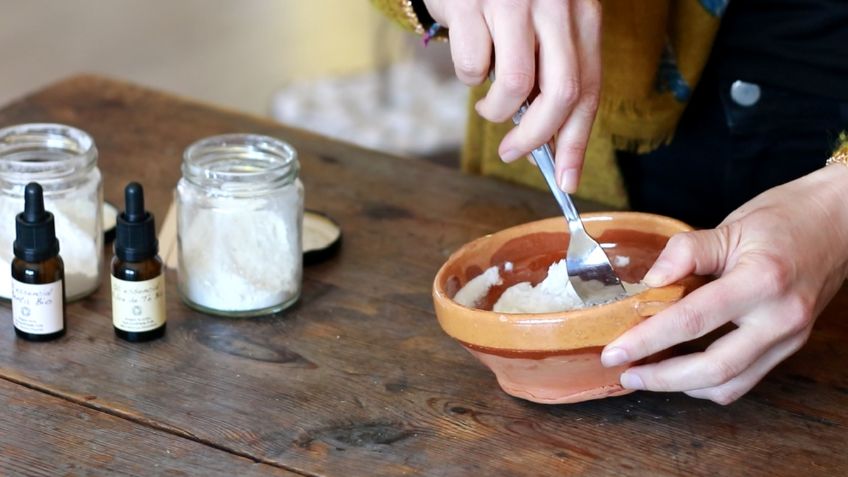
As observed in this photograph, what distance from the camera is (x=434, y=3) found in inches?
38.7

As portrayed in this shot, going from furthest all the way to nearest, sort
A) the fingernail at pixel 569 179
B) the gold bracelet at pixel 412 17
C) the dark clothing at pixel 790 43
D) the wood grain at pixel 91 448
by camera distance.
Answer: the dark clothing at pixel 790 43, the gold bracelet at pixel 412 17, the fingernail at pixel 569 179, the wood grain at pixel 91 448

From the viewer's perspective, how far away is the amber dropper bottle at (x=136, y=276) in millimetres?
924

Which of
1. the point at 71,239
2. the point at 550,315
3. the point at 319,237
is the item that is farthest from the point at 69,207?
the point at 550,315

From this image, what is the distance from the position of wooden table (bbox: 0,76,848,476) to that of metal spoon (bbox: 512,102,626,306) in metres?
0.09

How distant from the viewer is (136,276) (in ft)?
3.06

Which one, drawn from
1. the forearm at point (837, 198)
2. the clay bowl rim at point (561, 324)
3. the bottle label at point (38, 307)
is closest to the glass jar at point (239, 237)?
the bottle label at point (38, 307)

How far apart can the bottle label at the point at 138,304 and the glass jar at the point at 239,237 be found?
0.17 feet

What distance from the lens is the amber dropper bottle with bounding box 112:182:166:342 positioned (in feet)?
3.03

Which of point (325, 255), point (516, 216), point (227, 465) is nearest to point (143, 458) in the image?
point (227, 465)

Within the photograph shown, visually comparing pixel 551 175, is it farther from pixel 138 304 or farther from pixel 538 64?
pixel 138 304

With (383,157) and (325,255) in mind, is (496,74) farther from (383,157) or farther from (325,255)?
(383,157)

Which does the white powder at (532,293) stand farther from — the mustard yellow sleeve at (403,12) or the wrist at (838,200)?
the mustard yellow sleeve at (403,12)

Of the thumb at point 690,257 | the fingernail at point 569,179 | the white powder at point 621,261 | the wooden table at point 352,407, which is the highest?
the fingernail at point 569,179

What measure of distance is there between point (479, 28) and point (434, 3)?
0.35 feet
